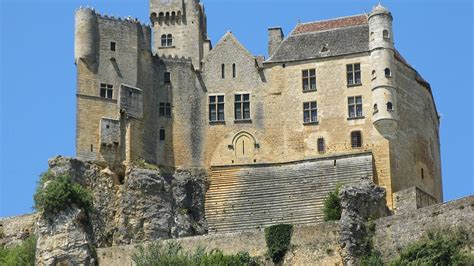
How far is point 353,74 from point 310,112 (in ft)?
10.1

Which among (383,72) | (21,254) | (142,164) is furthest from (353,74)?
(21,254)

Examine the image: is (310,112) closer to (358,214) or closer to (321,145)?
(321,145)

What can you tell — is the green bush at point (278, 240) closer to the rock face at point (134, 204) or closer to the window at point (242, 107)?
the rock face at point (134, 204)

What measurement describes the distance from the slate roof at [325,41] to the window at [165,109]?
6046 millimetres

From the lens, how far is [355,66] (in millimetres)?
68000

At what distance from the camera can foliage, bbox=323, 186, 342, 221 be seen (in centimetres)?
6132

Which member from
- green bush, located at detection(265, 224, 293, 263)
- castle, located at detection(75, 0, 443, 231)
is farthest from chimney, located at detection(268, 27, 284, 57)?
green bush, located at detection(265, 224, 293, 263)

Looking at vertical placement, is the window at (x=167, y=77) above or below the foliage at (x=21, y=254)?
above

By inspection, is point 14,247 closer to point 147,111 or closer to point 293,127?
point 147,111

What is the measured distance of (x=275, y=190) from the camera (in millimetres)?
66812

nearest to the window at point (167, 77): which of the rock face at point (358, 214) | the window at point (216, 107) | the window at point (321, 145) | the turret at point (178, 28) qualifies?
the turret at point (178, 28)

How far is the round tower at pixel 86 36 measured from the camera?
2677 inches

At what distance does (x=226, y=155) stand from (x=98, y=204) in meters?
7.73

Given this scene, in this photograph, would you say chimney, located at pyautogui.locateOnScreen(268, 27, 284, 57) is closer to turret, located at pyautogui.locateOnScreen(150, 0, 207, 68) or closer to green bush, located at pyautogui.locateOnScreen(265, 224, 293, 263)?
turret, located at pyautogui.locateOnScreen(150, 0, 207, 68)
